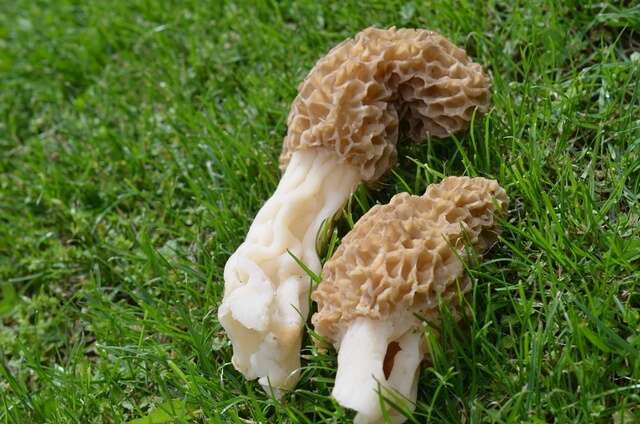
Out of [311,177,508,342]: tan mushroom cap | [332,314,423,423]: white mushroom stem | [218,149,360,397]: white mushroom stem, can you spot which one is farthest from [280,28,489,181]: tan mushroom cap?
[332,314,423,423]: white mushroom stem

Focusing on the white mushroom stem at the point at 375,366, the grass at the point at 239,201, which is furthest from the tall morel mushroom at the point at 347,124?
the white mushroom stem at the point at 375,366

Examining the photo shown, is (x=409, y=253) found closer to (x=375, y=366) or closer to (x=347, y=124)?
(x=375, y=366)

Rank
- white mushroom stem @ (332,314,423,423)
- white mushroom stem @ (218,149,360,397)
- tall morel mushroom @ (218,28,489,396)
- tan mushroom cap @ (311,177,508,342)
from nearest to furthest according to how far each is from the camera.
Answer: white mushroom stem @ (332,314,423,423)
tan mushroom cap @ (311,177,508,342)
white mushroom stem @ (218,149,360,397)
tall morel mushroom @ (218,28,489,396)

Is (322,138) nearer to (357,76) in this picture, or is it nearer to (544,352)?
(357,76)

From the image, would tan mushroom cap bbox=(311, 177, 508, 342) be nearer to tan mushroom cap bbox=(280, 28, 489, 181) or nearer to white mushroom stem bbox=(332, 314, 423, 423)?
white mushroom stem bbox=(332, 314, 423, 423)

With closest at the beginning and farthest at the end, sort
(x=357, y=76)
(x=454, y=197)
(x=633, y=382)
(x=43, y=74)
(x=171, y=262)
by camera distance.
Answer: (x=633, y=382)
(x=454, y=197)
(x=357, y=76)
(x=171, y=262)
(x=43, y=74)

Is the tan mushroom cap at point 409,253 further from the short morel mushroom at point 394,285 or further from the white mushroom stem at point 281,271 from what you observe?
the white mushroom stem at point 281,271

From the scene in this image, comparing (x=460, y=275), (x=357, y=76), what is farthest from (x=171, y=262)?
(x=460, y=275)
